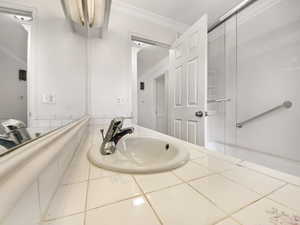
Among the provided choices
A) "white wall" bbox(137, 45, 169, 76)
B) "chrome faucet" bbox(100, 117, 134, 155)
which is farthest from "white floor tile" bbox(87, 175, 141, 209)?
"white wall" bbox(137, 45, 169, 76)

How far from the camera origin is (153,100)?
414cm

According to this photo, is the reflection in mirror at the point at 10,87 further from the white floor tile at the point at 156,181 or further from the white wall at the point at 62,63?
the white wall at the point at 62,63

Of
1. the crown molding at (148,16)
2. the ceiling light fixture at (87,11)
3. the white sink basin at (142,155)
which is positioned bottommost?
the white sink basin at (142,155)

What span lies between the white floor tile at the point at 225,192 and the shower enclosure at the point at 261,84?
1.37 m

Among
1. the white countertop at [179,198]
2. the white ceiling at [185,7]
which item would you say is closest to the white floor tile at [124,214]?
the white countertop at [179,198]

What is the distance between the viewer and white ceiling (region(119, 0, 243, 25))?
62.8 inches

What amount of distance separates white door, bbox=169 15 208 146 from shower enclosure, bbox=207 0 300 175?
0.91 feet

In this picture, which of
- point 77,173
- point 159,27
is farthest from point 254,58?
point 77,173

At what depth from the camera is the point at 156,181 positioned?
36 cm

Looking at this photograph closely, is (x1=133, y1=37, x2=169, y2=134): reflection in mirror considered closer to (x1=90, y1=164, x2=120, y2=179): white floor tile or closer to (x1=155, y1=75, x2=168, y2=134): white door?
(x1=155, y1=75, x2=168, y2=134): white door

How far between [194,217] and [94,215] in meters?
0.18

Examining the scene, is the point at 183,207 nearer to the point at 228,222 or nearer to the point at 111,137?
the point at 228,222

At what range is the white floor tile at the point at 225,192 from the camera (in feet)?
0.88

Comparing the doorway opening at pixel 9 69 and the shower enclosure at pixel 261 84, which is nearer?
the doorway opening at pixel 9 69
